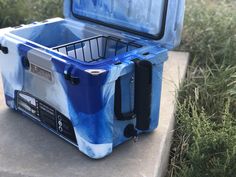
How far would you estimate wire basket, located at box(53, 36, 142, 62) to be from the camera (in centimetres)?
196

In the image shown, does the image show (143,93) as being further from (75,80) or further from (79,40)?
(79,40)

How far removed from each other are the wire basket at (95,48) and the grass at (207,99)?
0.39m

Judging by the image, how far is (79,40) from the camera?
2025 mm

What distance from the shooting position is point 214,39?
9.21 ft

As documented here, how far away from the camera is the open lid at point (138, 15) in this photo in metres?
1.75

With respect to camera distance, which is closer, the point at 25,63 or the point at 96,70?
the point at 96,70

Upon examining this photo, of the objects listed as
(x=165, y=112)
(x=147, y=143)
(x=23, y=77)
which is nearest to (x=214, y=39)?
(x=165, y=112)

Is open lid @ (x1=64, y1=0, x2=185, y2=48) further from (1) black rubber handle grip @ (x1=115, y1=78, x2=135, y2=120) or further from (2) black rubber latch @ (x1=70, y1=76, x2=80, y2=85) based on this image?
(2) black rubber latch @ (x1=70, y1=76, x2=80, y2=85)

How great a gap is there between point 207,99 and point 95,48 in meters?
0.66

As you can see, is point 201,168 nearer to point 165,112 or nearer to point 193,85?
point 165,112

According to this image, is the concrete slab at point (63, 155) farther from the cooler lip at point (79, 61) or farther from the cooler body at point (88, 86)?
the cooler lip at point (79, 61)

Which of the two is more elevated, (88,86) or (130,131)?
(88,86)

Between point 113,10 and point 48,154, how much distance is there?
2.40 feet

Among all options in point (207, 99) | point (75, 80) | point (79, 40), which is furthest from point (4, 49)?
point (207, 99)
